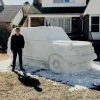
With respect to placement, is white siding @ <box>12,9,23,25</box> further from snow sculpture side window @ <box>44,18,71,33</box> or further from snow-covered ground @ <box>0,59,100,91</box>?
snow-covered ground @ <box>0,59,100,91</box>

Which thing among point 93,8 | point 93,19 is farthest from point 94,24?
point 93,8

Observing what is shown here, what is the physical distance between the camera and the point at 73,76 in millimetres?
12414

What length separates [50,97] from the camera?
9.33 metres

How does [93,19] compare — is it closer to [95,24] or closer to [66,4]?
[95,24]

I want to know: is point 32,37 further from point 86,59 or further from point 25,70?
point 86,59

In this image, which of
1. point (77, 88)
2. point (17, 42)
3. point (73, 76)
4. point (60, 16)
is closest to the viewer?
point (77, 88)

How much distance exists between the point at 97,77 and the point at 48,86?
245 cm

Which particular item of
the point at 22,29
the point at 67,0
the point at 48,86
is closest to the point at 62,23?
the point at 67,0

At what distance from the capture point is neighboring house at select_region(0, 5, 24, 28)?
35.5m

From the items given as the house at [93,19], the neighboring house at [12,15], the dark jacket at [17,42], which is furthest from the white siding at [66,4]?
the dark jacket at [17,42]

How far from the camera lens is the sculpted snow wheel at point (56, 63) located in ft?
42.5

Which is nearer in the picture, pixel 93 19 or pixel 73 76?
pixel 73 76

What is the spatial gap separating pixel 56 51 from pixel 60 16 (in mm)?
17092

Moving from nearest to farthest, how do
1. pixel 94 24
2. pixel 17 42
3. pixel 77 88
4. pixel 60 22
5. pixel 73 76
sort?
pixel 77 88, pixel 73 76, pixel 17 42, pixel 94 24, pixel 60 22
